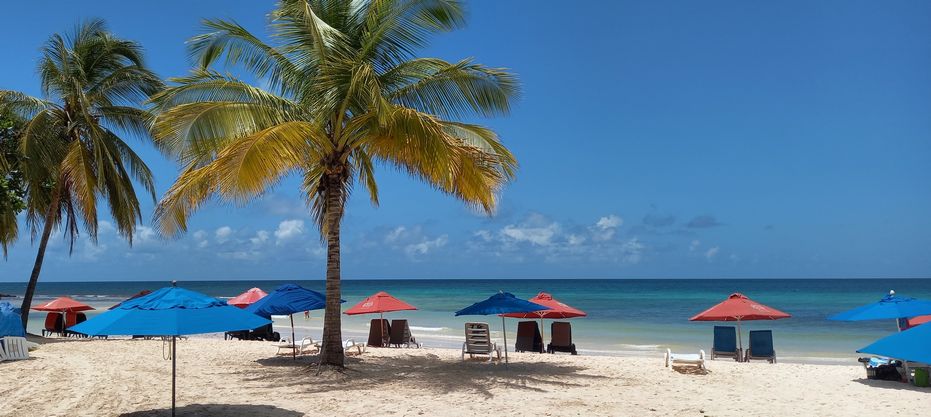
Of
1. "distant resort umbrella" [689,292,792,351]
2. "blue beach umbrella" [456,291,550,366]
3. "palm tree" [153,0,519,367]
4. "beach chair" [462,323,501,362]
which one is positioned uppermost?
"palm tree" [153,0,519,367]

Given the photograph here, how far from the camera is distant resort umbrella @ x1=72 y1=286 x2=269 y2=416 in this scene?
18.3ft

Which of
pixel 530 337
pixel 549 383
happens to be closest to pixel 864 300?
pixel 530 337

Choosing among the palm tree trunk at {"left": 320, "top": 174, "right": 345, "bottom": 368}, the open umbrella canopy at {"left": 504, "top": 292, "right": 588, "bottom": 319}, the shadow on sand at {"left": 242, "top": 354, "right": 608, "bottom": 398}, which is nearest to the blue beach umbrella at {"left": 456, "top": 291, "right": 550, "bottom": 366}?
the shadow on sand at {"left": 242, "top": 354, "right": 608, "bottom": 398}

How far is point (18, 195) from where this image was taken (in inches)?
257

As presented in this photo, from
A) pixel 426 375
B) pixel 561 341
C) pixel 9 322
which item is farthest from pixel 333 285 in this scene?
pixel 9 322

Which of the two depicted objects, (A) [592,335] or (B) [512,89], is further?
(A) [592,335]

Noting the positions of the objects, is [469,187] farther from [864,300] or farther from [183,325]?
[864,300]

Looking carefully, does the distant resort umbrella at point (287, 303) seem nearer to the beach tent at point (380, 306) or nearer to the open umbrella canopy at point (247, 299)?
the beach tent at point (380, 306)

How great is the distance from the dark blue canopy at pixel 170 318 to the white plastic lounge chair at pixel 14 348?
6743 mm

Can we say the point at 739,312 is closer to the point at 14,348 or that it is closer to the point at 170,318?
the point at 170,318

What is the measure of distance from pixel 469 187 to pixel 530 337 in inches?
202

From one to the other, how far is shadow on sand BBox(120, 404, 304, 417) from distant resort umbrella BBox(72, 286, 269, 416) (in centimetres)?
140

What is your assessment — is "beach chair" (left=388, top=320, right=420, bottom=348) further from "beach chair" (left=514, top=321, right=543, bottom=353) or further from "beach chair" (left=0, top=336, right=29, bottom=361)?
"beach chair" (left=0, top=336, right=29, bottom=361)

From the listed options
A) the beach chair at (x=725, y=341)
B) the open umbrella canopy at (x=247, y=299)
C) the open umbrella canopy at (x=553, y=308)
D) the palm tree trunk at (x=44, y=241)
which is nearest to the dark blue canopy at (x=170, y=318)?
the open umbrella canopy at (x=553, y=308)
